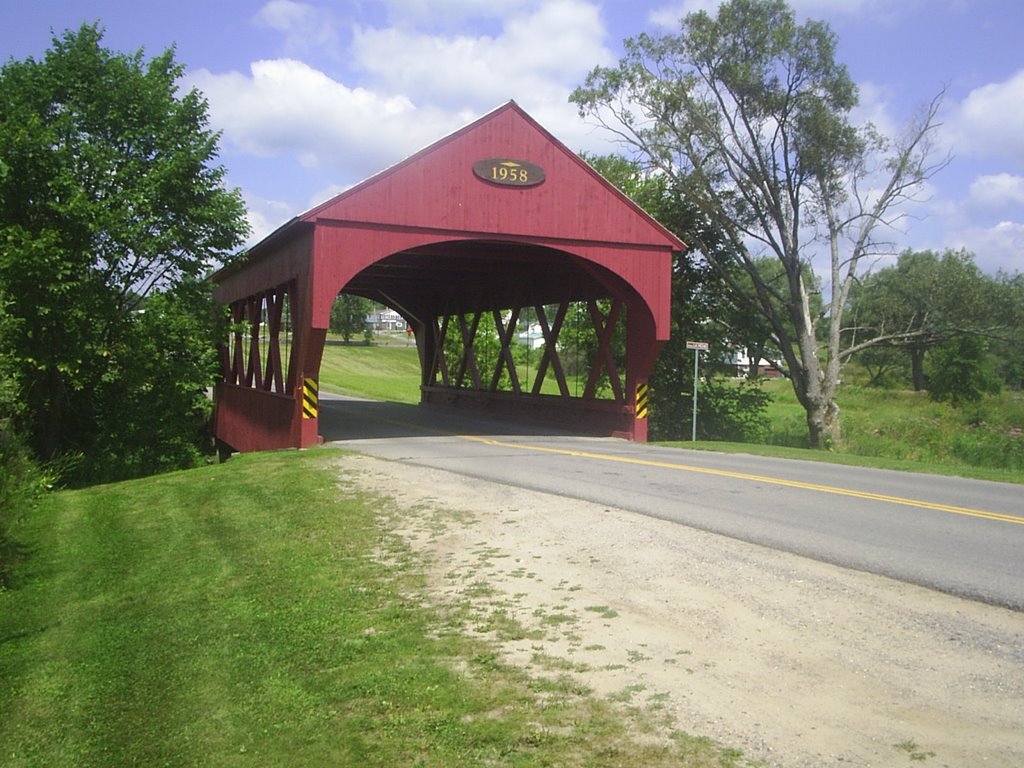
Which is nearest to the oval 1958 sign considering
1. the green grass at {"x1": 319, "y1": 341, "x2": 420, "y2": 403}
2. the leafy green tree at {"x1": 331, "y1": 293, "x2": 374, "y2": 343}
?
the green grass at {"x1": 319, "y1": 341, "x2": 420, "y2": 403}

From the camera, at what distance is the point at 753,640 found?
507 cm

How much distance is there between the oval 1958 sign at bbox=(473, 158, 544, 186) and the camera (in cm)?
1715

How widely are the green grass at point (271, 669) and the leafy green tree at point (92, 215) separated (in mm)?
11054

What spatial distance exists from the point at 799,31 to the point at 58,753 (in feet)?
78.1

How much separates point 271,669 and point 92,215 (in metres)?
16.0

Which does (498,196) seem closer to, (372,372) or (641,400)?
(641,400)

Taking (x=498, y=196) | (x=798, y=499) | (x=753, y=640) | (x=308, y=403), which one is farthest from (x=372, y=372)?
(x=753, y=640)

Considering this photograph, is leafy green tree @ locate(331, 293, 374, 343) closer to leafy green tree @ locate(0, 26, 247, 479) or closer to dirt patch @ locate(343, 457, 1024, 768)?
leafy green tree @ locate(0, 26, 247, 479)

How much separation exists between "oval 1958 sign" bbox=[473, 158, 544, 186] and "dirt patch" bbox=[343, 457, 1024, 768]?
10.4m

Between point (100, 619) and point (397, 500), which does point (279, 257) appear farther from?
point (100, 619)

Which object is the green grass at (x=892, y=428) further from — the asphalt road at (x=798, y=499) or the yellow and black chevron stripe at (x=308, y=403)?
the yellow and black chevron stripe at (x=308, y=403)

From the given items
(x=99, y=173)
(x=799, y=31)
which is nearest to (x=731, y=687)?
(x=99, y=173)

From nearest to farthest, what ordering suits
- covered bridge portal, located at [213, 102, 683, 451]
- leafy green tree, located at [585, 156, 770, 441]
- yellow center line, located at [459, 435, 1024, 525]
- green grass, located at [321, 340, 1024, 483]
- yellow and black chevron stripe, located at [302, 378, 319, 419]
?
yellow center line, located at [459, 435, 1024, 525] → covered bridge portal, located at [213, 102, 683, 451] → yellow and black chevron stripe, located at [302, 378, 319, 419] → green grass, located at [321, 340, 1024, 483] → leafy green tree, located at [585, 156, 770, 441]

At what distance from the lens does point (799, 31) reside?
76.7ft
